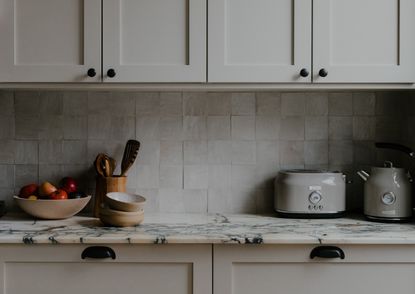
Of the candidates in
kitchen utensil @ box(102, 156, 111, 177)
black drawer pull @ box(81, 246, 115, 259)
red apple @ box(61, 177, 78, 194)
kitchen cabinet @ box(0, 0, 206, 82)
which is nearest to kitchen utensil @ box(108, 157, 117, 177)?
kitchen utensil @ box(102, 156, 111, 177)

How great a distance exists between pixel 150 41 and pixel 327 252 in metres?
1.15

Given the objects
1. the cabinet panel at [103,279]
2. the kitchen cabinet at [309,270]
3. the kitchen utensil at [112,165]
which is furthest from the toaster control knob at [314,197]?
the kitchen utensil at [112,165]

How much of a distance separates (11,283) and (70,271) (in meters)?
0.24

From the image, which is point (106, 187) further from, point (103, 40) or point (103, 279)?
point (103, 40)

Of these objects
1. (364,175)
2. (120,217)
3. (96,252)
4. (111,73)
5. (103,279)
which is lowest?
(103,279)

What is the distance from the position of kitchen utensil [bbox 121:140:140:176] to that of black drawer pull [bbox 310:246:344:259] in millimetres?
977

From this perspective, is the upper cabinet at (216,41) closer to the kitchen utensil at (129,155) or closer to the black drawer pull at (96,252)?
the kitchen utensil at (129,155)

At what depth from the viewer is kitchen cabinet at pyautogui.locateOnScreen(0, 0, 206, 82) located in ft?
7.61

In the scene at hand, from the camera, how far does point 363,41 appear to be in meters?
2.32

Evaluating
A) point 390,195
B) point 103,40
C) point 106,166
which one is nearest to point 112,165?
point 106,166

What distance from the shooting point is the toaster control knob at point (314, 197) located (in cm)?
244

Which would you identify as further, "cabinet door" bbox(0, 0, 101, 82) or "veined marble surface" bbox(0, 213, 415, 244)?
"cabinet door" bbox(0, 0, 101, 82)

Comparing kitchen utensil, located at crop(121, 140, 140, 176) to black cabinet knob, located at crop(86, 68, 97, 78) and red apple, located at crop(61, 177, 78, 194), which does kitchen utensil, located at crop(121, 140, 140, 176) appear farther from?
black cabinet knob, located at crop(86, 68, 97, 78)

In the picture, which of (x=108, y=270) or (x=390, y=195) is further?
(x=390, y=195)
